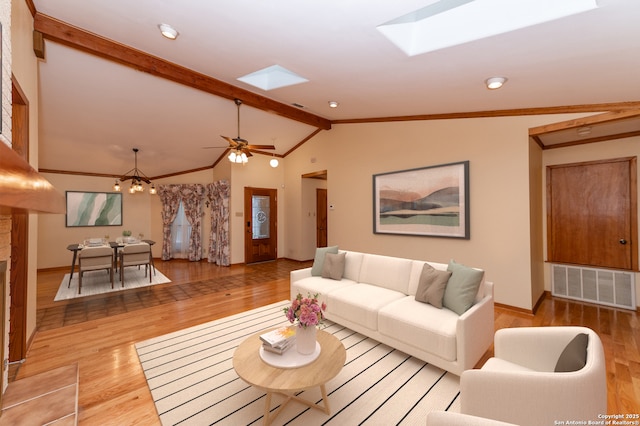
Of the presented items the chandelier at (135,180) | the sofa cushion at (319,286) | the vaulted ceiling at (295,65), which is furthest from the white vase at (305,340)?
the chandelier at (135,180)

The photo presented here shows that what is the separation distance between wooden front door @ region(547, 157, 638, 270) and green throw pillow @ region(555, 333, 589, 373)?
11.8ft

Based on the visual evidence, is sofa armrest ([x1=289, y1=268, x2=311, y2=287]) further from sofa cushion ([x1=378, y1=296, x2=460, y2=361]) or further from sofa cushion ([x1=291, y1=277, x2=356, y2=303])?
sofa cushion ([x1=378, y1=296, x2=460, y2=361])

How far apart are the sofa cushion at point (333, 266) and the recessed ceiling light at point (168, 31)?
309 cm

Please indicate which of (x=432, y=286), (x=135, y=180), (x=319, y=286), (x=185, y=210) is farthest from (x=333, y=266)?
(x=185, y=210)

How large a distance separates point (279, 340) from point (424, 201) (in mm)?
3437

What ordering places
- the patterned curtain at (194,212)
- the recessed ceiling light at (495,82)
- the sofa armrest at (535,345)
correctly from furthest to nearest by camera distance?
the patterned curtain at (194,212) < the recessed ceiling light at (495,82) < the sofa armrest at (535,345)

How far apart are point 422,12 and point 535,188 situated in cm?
310

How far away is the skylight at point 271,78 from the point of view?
12.4 ft

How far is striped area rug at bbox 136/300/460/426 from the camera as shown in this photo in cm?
183

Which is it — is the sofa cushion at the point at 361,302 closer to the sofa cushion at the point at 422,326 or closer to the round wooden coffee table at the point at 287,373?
the sofa cushion at the point at 422,326

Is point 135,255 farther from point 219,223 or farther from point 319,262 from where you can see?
point 319,262

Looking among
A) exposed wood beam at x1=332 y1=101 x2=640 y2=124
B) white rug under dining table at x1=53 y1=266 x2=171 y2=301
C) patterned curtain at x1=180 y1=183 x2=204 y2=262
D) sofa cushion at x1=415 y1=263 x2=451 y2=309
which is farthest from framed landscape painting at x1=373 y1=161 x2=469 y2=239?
patterned curtain at x1=180 y1=183 x2=204 y2=262

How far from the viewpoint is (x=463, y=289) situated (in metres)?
2.49

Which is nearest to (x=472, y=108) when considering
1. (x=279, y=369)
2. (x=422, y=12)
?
(x=422, y=12)
